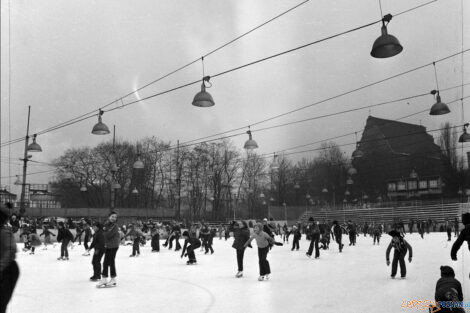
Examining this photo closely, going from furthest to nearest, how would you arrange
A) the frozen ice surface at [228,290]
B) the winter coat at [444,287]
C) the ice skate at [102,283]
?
1. the ice skate at [102,283]
2. the frozen ice surface at [228,290]
3. the winter coat at [444,287]

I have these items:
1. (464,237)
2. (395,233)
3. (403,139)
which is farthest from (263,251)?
(403,139)

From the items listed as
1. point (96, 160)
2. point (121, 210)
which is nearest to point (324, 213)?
point (121, 210)

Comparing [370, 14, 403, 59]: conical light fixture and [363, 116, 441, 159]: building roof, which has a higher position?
[363, 116, 441, 159]: building roof

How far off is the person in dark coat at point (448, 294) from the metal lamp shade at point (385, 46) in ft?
12.4

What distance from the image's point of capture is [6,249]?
405 cm

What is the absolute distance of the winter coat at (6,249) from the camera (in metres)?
4.01

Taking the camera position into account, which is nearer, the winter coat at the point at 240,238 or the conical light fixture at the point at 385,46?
the conical light fixture at the point at 385,46

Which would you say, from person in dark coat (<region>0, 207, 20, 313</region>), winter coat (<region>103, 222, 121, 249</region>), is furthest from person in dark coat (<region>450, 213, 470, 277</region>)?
winter coat (<region>103, 222, 121, 249</region>)

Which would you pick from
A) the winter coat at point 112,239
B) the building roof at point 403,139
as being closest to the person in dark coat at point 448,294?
the winter coat at point 112,239

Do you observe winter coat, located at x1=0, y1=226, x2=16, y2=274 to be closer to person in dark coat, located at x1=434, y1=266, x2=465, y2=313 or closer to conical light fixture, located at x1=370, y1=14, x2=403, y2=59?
person in dark coat, located at x1=434, y1=266, x2=465, y2=313

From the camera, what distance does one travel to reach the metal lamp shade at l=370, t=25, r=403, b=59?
774 cm

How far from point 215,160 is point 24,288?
2360 inches

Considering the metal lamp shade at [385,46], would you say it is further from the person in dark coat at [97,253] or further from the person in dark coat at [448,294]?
the person in dark coat at [97,253]

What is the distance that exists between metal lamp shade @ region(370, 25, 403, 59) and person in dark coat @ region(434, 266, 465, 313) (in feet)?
12.4
